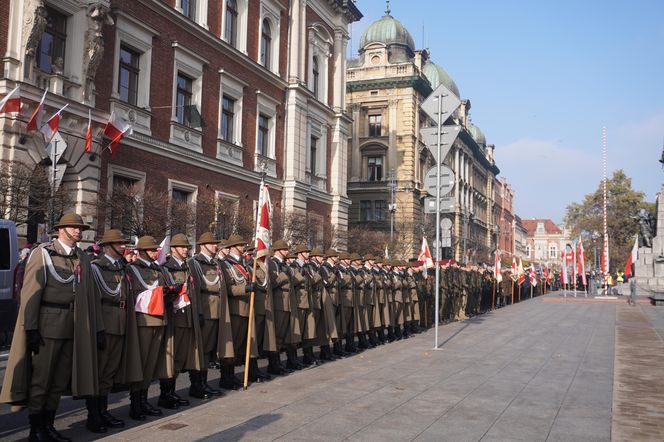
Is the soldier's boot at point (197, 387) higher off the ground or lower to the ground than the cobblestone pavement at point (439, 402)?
higher

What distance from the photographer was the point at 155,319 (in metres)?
6.89

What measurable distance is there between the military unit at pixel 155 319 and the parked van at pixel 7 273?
422 cm

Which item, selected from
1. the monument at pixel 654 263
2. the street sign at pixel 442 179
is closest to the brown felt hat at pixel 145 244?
the street sign at pixel 442 179

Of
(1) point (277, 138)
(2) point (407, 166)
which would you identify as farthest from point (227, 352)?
(2) point (407, 166)

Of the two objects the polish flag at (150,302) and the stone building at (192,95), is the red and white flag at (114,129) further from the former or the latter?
the polish flag at (150,302)

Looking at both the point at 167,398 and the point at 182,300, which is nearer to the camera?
the point at 182,300

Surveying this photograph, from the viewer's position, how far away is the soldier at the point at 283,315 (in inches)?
385

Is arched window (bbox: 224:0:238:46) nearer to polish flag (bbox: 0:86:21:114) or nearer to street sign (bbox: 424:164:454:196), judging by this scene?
polish flag (bbox: 0:86:21:114)

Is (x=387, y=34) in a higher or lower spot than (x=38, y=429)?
higher

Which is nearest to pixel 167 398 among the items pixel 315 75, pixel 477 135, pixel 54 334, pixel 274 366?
pixel 54 334

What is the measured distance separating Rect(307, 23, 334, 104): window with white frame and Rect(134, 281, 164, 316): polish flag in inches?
1105

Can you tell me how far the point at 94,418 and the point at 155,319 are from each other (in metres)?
1.19

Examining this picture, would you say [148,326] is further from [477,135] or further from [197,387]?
[477,135]

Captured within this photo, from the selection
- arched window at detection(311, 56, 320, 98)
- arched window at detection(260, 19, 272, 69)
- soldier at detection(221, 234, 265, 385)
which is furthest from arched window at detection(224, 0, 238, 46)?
soldier at detection(221, 234, 265, 385)
